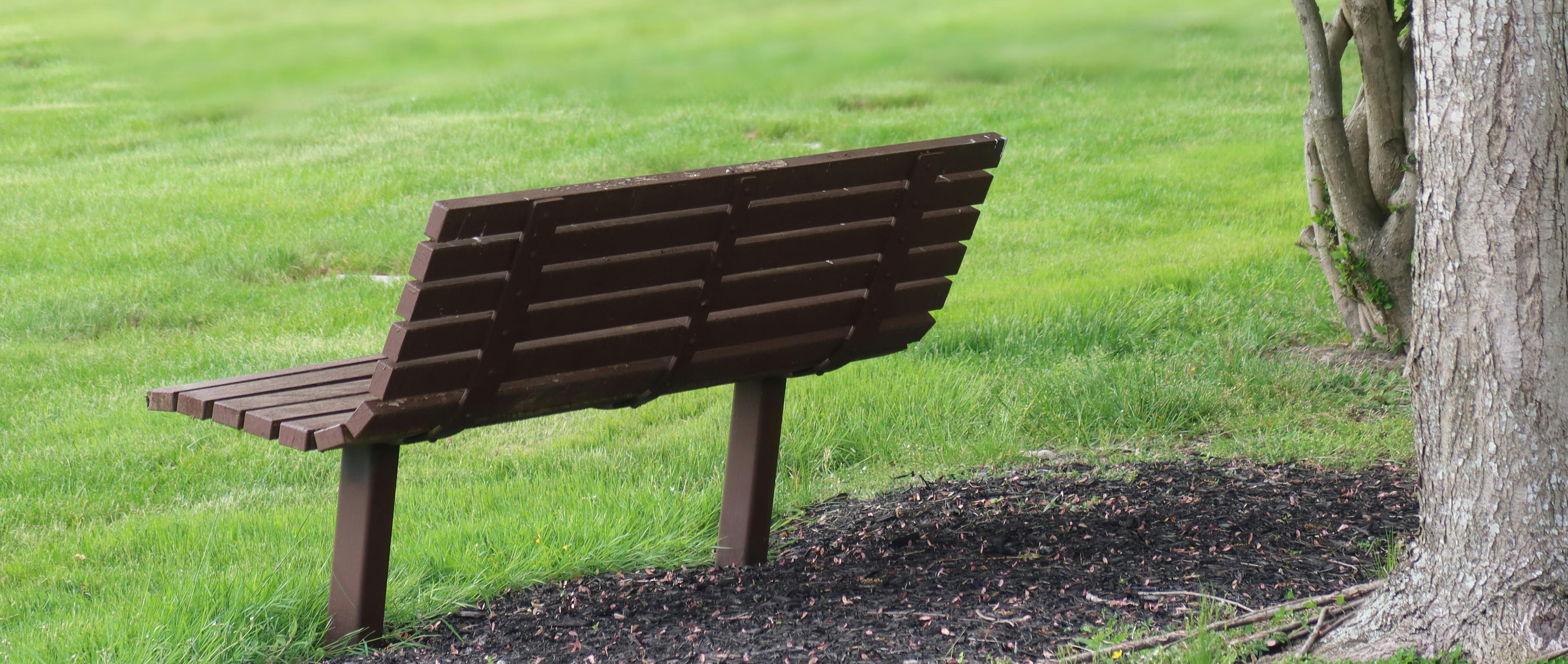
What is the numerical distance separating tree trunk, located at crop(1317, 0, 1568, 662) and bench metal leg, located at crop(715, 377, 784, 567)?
1.59m

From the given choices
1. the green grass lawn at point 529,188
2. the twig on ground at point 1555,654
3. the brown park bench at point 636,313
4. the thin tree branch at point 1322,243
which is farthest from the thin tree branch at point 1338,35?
the twig on ground at point 1555,654

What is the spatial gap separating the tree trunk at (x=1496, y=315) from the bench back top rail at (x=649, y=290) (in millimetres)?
1191

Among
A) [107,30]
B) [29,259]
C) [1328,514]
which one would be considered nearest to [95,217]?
[29,259]

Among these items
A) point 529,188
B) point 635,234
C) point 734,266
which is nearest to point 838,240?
point 734,266

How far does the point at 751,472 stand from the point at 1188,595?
3.88 feet

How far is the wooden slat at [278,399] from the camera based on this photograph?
335 cm

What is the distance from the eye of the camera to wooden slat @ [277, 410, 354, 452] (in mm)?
3197

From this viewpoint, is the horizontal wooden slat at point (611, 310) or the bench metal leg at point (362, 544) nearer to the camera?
the horizontal wooden slat at point (611, 310)

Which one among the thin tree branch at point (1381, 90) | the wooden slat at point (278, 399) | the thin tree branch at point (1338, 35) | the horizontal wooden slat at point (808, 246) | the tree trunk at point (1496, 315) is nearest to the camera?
the tree trunk at point (1496, 315)

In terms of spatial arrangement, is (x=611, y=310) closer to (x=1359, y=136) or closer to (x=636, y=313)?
(x=636, y=313)

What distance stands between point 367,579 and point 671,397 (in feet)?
8.76

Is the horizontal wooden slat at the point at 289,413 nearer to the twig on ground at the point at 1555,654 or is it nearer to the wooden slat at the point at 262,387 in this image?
the wooden slat at the point at 262,387

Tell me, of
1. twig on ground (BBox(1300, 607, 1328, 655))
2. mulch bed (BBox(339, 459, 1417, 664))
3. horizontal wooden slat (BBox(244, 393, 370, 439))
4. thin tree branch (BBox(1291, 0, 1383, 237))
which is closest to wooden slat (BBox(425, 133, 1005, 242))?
horizontal wooden slat (BBox(244, 393, 370, 439))

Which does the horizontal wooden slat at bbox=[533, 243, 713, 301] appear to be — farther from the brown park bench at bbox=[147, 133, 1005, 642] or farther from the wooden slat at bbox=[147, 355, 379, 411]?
the wooden slat at bbox=[147, 355, 379, 411]
